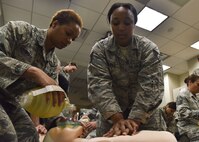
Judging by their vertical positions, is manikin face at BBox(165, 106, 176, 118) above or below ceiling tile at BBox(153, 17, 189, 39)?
below

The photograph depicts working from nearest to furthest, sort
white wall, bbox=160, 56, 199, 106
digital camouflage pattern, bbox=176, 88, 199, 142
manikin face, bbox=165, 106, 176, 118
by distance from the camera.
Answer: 1. digital camouflage pattern, bbox=176, 88, 199, 142
2. manikin face, bbox=165, 106, 176, 118
3. white wall, bbox=160, 56, 199, 106

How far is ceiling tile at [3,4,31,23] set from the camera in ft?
12.2

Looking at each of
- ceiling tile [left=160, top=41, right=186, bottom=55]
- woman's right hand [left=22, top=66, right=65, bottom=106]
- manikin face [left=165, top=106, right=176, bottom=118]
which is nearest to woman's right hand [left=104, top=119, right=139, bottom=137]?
woman's right hand [left=22, top=66, right=65, bottom=106]

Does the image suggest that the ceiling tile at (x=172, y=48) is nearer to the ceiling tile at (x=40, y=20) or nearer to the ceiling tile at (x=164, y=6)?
the ceiling tile at (x=164, y=6)

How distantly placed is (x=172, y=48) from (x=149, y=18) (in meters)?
1.41

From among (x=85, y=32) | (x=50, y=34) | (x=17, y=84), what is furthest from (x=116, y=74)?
(x=85, y=32)

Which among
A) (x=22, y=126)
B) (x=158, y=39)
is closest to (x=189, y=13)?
(x=158, y=39)

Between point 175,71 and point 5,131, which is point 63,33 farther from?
point 175,71

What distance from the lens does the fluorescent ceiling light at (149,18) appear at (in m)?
3.76

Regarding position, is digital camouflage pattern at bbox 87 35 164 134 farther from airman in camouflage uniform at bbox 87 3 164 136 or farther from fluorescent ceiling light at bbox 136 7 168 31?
fluorescent ceiling light at bbox 136 7 168 31

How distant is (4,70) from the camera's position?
2.77ft

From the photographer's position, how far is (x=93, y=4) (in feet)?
11.7

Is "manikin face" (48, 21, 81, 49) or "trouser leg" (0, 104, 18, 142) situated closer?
"trouser leg" (0, 104, 18, 142)

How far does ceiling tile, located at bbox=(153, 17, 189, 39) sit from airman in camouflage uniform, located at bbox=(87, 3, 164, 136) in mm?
2936
